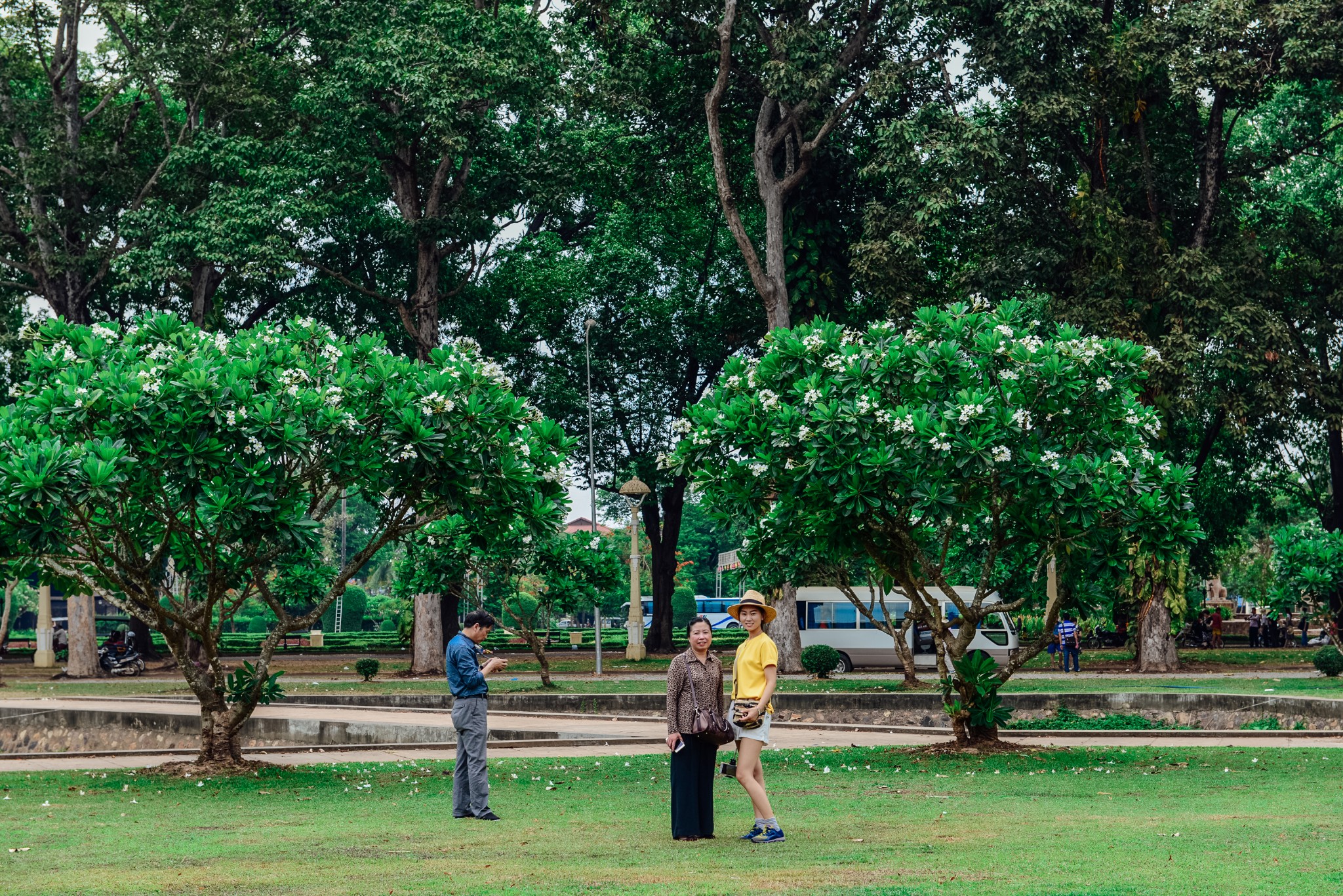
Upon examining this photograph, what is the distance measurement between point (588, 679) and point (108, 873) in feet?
81.4

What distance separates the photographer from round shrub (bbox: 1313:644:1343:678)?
29344mm

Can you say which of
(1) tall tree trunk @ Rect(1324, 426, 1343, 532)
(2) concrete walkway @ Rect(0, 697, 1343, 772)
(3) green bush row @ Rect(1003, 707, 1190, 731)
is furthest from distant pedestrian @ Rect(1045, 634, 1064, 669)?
(2) concrete walkway @ Rect(0, 697, 1343, 772)

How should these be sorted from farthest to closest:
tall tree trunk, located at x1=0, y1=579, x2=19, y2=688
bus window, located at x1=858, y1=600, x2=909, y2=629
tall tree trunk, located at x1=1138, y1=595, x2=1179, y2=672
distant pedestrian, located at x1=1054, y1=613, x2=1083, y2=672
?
tall tree trunk, located at x1=0, y1=579, x2=19, y2=688, bus window, located at x1=858, y1=600, x2=909, y2=629, distant pedestrian, located at x1=1054, y1=613, x2=1083, y2=672, tall tree trunk, located at x1=1138, y1=595, x2=1179, y2=672

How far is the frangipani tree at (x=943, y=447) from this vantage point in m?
13.8

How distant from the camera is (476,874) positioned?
327 inches

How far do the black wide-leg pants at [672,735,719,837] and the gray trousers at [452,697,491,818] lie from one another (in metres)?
1.92

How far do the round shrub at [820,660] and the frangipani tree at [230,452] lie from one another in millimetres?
18712

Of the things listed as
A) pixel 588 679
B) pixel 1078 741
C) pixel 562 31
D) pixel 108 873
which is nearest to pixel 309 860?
pixel 108 873

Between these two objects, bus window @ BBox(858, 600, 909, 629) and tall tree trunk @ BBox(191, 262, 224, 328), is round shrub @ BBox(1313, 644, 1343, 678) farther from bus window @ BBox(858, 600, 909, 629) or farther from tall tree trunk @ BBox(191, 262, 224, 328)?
tall tree trunk @ BBox(191, 262, 224, 328)

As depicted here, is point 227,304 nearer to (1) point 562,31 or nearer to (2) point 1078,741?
(1) point 562,31

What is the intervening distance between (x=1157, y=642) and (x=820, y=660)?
26.4 feet

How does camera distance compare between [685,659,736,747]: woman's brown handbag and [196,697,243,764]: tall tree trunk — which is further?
[196,697,243,764]: tall tree trunk

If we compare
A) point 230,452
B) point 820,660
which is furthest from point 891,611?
point 230,452

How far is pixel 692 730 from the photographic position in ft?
31.0
